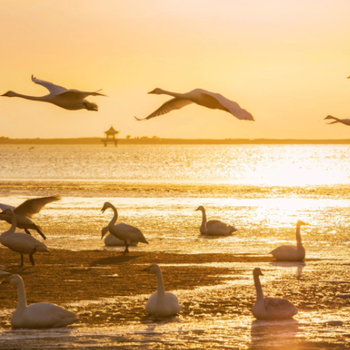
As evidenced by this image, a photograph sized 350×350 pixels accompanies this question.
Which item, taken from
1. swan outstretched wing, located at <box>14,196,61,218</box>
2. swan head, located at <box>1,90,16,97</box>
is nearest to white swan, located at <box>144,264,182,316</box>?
swan head, located at <box>1,90,16,97</box>

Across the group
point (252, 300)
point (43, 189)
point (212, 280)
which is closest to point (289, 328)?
point (252, 300)

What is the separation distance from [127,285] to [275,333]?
3.86 meters

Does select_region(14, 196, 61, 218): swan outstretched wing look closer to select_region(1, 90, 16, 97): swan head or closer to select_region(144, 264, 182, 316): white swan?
select_region(1, 90, 16, 97): swan head

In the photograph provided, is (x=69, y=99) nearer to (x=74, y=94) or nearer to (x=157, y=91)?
(x=74, y=94)

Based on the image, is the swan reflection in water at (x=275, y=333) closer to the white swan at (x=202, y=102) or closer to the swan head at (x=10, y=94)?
the white swan at (x=202, y=102)

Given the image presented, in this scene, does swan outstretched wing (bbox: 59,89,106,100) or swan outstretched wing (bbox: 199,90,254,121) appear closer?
swan outstretched wing (bbox: 199,90,254,121)

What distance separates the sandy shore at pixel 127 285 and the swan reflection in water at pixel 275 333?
2.45ft

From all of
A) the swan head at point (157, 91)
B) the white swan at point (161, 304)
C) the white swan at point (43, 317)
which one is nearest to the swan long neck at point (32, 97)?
the swan head at point (157, 91)

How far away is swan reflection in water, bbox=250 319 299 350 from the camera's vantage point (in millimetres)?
10227

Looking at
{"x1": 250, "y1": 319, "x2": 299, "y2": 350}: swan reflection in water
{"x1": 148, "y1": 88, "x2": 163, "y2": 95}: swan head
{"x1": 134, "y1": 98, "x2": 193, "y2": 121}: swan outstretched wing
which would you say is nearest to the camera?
{"x1": 250, "y1": 319, "x2": 299, "y2": 350}: swan reflection in water

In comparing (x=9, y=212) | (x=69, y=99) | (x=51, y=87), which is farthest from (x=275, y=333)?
(x=9, y=212)

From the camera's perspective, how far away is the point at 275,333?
10883 millimetres

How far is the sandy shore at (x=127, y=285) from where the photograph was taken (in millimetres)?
12172

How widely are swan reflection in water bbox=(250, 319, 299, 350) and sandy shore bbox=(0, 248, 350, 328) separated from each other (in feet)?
2.45
